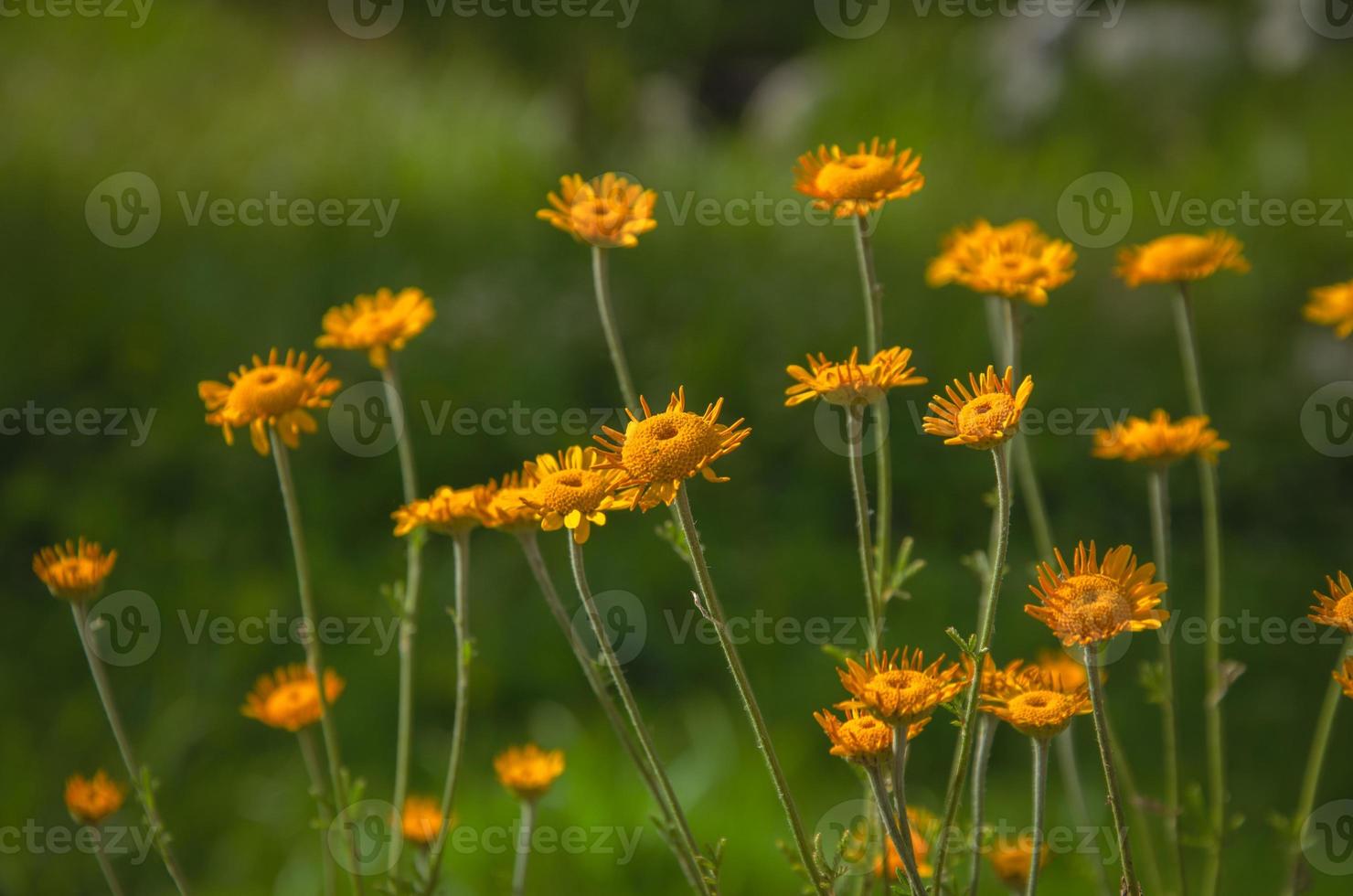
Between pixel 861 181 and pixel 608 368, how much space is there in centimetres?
327

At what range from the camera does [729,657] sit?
1.03m

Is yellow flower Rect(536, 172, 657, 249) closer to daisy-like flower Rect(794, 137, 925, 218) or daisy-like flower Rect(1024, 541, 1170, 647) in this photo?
daisy-like flower Rect(794, 137, 925, 218)

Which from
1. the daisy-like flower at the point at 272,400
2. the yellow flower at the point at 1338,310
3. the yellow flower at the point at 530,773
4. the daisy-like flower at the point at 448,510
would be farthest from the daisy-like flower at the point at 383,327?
the yellow flower at the point at 1338,310

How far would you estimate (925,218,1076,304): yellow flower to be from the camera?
140 cm

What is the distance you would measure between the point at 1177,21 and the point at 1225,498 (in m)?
3.34

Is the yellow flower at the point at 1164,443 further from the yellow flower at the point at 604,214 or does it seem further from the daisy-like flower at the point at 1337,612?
the yellow flower at the point at 604,214

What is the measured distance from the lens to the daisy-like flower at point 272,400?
1.34 metres

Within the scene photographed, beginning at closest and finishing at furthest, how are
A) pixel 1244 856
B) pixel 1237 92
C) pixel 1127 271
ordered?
pixel 1127 271, pixel 1244 856, pixel 1237 92

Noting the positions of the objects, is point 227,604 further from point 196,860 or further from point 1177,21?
point 1177,21

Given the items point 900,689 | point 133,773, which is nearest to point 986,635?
point 900,689

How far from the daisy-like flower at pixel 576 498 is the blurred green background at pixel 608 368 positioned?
68 centimetres

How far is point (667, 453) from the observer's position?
1.03 m

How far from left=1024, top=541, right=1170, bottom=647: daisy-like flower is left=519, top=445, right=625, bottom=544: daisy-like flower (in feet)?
1.19

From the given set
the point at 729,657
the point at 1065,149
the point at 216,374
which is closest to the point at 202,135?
the point at 216,374
